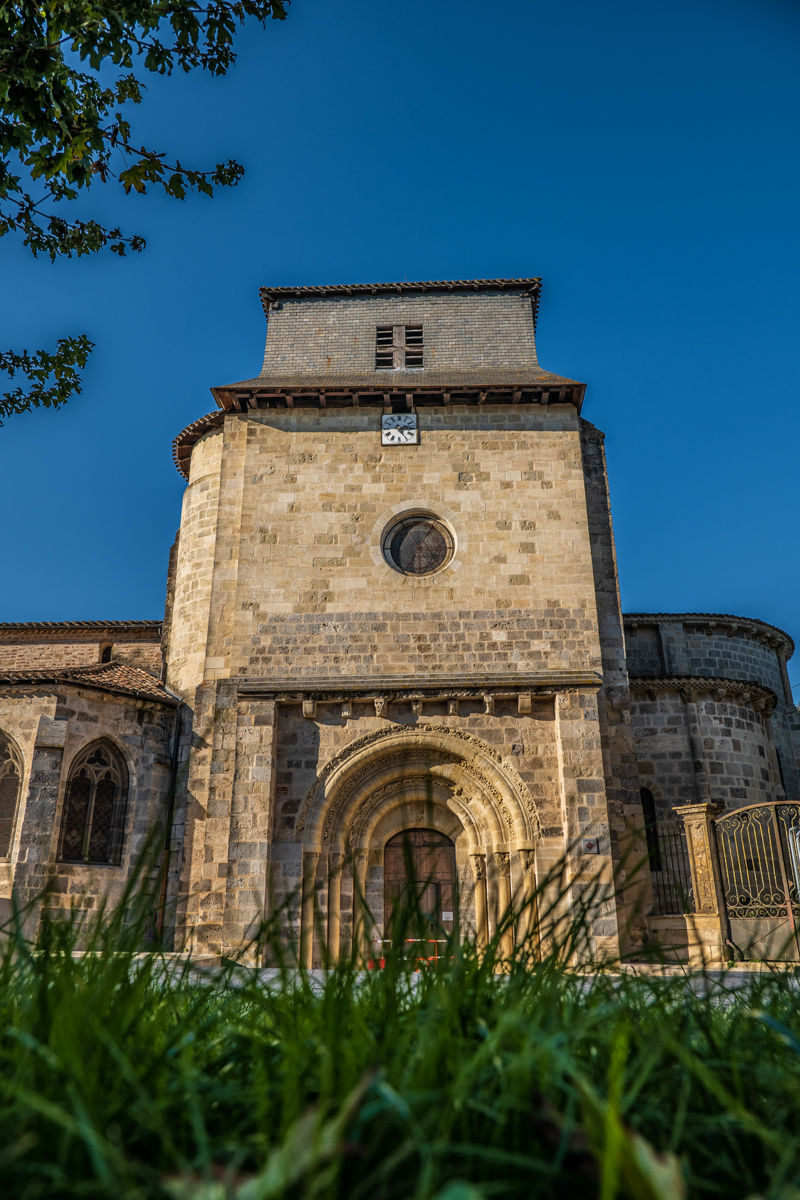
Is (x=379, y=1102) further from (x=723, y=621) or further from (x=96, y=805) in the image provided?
(x=723, y=621)

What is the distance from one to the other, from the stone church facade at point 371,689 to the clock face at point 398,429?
0.06 meters

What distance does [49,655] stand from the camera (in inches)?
849

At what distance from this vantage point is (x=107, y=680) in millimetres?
15953

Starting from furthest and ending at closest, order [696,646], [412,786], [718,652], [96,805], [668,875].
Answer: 1. [718,652]
2. [696,646]
3. [668,875]
4. [96,805]
5. [412,786]

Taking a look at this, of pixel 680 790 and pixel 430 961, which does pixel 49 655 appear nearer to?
pixel 680 790

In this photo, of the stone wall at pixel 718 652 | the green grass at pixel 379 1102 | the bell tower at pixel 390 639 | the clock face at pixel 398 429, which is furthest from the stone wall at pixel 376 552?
the green grass at pixel 379 1102

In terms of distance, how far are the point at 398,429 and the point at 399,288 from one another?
474 centimetres

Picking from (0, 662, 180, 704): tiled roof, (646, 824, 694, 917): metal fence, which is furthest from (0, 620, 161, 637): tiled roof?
(646, 824, 694, 917): metal fence

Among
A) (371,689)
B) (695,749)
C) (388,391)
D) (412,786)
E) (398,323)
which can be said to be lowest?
(412,786)

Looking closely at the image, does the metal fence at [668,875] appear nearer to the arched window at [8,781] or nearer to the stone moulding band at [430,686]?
the stone moulding band at [430,686]

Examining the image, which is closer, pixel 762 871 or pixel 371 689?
pixel 762 871

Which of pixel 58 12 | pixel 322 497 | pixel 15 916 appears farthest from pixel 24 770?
pixel 15 916

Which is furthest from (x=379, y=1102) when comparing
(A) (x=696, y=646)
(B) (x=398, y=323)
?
(A) (x=696, y=646)

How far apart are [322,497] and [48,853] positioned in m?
7.90
